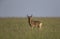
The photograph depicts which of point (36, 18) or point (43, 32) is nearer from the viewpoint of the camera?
point (43, 32)

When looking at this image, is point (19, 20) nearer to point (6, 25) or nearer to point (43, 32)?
point (6, 25)

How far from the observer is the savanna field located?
1.11 m

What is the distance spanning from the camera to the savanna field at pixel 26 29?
3.63ft

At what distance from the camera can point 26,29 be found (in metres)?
1.16

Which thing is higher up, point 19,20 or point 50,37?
point 19,20

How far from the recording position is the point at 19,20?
1248mm

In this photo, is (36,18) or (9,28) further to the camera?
(36,18)

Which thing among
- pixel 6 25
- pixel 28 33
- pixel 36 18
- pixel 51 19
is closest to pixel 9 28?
pixel 6 25

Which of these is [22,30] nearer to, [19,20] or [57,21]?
[19,20]

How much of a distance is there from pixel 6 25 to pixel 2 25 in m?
0.04

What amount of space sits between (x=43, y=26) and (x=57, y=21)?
158mm

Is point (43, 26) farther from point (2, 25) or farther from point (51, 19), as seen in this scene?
point (2, 25)

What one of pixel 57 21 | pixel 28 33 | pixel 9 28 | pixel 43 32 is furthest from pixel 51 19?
pixel 9 28

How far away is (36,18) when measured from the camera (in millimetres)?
1258
